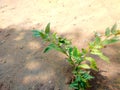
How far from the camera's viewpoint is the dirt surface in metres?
2.31

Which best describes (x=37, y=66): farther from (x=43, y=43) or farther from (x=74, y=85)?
(x=74, y=85)

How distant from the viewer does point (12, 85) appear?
236cm

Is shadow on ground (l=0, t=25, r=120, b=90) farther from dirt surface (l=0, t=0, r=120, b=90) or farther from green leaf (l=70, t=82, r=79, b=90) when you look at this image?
green leaf (l=70, t=82, r=79, b=90)

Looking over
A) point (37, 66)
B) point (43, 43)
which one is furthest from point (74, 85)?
point (43, 43)

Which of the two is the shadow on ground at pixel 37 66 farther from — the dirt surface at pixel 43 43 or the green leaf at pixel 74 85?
the green leaf at pixel 74 85

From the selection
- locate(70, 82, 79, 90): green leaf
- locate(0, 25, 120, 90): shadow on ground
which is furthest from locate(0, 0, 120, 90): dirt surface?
locate(70, 82, 79, 90): green leaf

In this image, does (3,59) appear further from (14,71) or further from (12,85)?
(12,85)

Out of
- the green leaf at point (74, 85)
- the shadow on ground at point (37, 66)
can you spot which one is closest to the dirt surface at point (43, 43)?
the shadow on ground at point (37, 66)

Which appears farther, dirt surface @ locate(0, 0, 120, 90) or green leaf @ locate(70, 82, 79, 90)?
dirt surface @ locate(0, 0, 120, 90)

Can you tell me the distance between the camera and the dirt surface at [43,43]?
2314 mm

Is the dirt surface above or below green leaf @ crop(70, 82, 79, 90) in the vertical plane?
above

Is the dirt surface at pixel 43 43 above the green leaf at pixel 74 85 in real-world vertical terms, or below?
above

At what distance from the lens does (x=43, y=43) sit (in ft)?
9.36

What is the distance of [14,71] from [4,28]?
1.23 m
